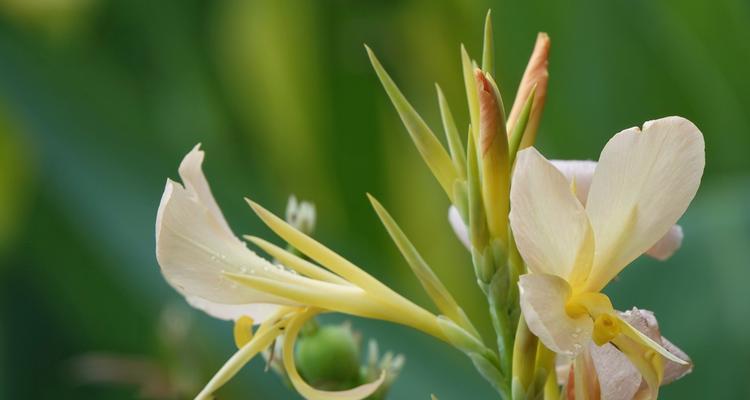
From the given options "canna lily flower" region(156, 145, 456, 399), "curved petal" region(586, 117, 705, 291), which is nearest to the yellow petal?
"canna lily flower" region(156, 145, 456, 399)

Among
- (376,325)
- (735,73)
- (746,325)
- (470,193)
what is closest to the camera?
(470,193)

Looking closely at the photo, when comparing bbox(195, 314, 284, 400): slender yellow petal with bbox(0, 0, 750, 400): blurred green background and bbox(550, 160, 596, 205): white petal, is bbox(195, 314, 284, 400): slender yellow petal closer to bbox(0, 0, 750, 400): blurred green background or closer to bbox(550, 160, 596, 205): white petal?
bbox(550, 160, 596, 205): white petal

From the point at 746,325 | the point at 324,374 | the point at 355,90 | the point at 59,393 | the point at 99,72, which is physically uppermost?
the point at 99,72

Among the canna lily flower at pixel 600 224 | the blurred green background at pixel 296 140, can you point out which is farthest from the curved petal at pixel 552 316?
the blurred green background at pixel 296 140

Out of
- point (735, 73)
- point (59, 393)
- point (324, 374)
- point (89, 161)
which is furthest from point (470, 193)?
point (59, 393)

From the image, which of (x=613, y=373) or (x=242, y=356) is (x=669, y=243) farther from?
(x=242, y=356)

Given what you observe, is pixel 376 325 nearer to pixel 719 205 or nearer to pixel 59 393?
pixel 719 205
